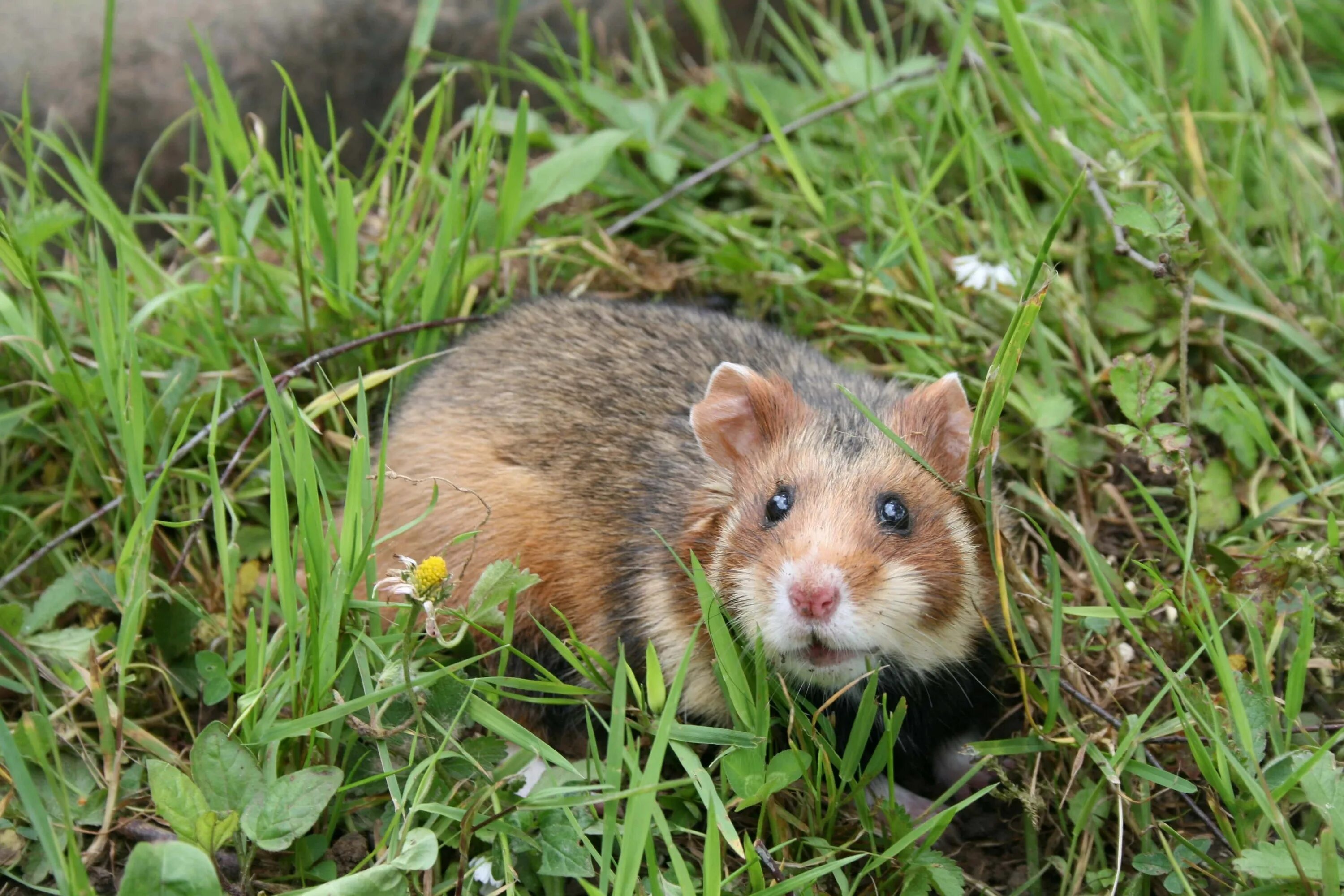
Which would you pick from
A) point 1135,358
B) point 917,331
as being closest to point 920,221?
point 917,331

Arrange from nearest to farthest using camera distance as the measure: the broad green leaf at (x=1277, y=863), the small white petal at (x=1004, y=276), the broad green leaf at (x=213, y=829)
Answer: the broad green leaf at (x=1277, y=863)
the broad green leaf at (x=213, y=829)
the small white petal at (x=1004, y=276)

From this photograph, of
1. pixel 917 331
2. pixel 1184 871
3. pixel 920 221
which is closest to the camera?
pixel 1184 871

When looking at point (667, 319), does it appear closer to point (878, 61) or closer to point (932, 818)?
point (932, 818)

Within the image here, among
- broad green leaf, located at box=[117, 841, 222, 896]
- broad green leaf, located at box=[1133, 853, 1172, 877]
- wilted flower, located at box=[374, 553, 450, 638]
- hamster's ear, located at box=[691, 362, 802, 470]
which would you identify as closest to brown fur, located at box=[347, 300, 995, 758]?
hamster's ear, located at box=[691, 362, 802, 470]

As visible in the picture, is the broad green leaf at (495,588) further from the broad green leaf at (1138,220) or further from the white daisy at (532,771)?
the broad green leaf at (1138,220)

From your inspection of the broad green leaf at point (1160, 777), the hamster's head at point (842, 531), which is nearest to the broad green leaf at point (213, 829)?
the hamster's head at point (842, 531)

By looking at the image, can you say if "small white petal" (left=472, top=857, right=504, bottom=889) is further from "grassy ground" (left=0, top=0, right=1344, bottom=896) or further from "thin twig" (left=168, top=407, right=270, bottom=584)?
"thin twig" (left=168, top=407, right=270, bottom=584)
